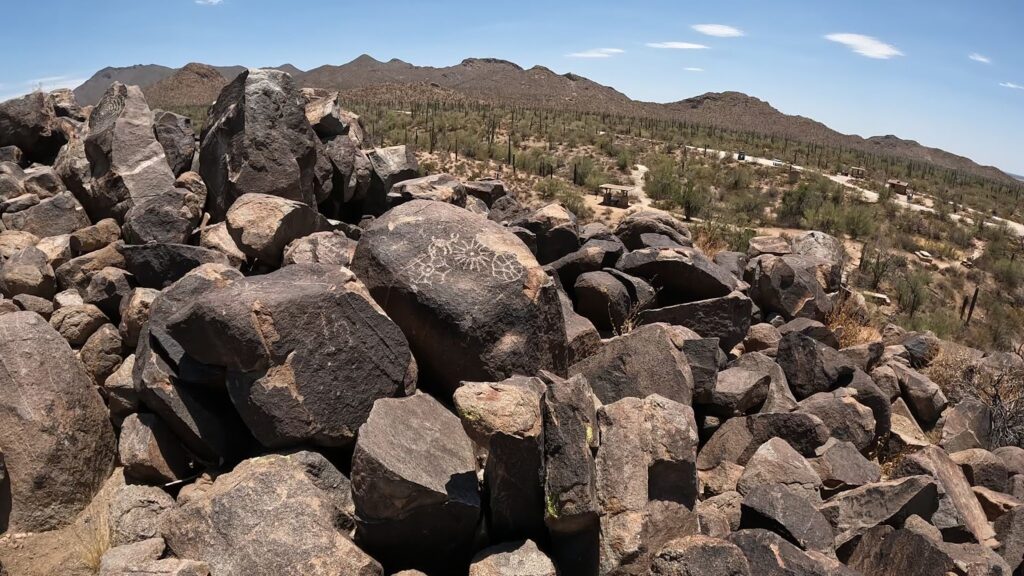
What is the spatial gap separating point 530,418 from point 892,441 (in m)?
4.33

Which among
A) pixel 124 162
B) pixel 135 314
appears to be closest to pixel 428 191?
pixel 124 162

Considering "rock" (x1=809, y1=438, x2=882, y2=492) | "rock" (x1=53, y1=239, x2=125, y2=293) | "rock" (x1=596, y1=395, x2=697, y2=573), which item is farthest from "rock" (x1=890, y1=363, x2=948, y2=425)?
"rock" (x1=53, y1=239, x2=125, y2=293)

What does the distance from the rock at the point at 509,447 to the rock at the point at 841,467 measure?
2.45m

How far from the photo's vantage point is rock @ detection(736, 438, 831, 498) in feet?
15.6

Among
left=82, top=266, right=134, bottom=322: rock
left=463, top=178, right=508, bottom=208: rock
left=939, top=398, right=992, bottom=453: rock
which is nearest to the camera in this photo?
left=82, top=266, right=134, bottom=322: rock

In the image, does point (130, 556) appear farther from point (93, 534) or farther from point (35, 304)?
point (35, 304)

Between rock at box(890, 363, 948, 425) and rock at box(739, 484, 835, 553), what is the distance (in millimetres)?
3554

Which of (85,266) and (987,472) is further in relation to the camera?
(85,266)

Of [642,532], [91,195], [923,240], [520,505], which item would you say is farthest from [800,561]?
[923,240]

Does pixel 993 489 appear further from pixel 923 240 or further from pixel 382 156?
pixel 923 240

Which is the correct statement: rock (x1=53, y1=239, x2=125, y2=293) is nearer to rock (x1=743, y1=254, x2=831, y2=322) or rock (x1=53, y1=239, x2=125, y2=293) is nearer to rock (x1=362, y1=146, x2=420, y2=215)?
rock (x1=362, y1=146, x2=420, y2=215)

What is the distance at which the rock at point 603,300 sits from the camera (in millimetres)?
7047

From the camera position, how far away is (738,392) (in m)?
5.70

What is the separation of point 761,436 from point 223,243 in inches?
206
